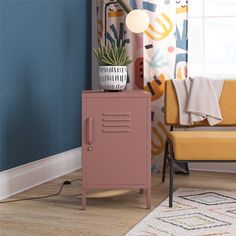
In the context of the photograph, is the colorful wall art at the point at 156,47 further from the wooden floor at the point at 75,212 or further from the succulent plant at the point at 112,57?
the succulent plant at the point at 112,57

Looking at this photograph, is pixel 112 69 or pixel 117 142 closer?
pixel 117 142

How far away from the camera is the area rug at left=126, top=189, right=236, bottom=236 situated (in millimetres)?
2293

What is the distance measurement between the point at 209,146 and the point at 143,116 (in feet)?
1.35

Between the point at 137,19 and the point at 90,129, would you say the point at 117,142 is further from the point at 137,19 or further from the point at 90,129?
the point at 137,19

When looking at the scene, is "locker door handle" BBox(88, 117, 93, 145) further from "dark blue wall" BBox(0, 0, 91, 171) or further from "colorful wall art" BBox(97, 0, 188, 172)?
"colorful wall art" BBox(97, 0, 188, 172)

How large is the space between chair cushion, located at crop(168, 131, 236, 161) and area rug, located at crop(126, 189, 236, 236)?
0.90 feet

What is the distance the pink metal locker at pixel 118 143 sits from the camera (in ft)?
8.79

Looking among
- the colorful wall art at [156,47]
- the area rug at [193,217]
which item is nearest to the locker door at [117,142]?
the area rug at [193,217]

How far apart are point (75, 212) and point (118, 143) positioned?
44 centimetres

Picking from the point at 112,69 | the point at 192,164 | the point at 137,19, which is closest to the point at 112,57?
the point at 112,69

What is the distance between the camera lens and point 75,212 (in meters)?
2.64

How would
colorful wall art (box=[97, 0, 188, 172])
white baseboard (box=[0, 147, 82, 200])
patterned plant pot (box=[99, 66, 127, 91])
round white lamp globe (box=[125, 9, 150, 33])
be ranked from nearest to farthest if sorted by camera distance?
patterned plant pot (box=[99, 66, 127, 91]) < white baseboard (box=[0, 147, 82, 200]) < round white lamp globe (box=[125, 9, 150, 33]) < colorful wall art (box=[97, 0, 188, 172])

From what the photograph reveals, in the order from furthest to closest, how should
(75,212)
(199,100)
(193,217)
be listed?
(199,100)
(75,212)
(193,217)

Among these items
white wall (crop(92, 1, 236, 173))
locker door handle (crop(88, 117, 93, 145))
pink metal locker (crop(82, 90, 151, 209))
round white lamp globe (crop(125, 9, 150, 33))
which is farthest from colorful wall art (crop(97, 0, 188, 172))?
locker door handle (crop(88, 117, 93, 145))
